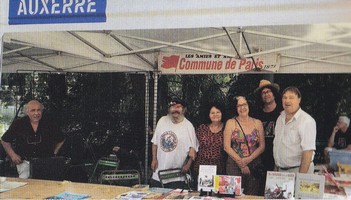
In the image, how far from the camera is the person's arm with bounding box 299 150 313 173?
2467 millimetres

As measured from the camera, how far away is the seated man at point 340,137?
2340 mm

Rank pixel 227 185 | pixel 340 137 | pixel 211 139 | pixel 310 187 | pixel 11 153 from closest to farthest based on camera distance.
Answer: pixel 310 187 → pixel 227 185 → pixel 340 137 → pixel 11 153 → pixel 211 139

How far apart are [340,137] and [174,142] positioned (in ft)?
4.14

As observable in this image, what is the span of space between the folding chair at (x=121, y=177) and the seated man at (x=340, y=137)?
1.48 meters

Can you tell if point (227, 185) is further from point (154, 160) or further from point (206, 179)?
point (154, 160)

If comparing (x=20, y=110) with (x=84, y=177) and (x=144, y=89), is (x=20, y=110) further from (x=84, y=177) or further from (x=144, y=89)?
(x=144, y=89)

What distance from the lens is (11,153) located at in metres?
2.90

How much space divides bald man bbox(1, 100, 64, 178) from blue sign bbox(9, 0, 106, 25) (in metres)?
1.23

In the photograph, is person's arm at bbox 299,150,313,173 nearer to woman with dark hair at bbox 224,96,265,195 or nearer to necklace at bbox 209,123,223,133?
woman with dark hair at bbox 224,96,265,195

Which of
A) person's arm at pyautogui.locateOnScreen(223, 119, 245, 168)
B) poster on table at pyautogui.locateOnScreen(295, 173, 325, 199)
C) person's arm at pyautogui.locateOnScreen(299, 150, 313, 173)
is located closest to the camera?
poster on table at pyautogui.locateOnScreen(295, 173, 325, 199)

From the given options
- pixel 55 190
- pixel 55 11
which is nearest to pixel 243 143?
pixel 55 190

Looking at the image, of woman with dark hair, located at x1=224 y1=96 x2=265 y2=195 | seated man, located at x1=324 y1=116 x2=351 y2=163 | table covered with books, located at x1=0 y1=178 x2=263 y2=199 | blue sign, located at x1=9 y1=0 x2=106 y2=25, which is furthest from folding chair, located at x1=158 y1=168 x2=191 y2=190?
blue sign, located at x1=9 y1=0 x2=106 y2=25

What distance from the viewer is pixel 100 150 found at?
3045 mm

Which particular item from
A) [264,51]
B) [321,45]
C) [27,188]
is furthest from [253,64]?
[27,188]
